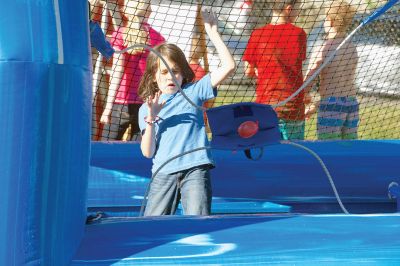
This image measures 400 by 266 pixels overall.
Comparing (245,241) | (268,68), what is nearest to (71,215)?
(245,241)

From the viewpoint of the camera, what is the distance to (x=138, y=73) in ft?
11.4

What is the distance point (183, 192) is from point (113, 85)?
44.0 inches

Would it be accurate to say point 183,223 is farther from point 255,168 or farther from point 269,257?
point 255,168

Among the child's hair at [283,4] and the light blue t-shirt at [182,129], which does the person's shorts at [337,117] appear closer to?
the child's hair at [283,4]

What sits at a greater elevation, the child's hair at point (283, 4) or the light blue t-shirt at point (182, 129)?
the child's hair at point (283, 4)

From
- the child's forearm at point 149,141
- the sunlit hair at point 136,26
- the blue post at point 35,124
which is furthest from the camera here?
the sunlit hair at point 136,26

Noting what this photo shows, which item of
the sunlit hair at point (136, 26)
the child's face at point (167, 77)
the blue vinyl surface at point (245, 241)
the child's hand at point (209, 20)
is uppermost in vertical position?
the sunlit hair at point (136, 26)

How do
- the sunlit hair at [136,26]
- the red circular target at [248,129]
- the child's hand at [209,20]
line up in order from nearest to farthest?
the red circular target at [248,129], the child's hand at [209,20], the sunlit hair at [136,26]

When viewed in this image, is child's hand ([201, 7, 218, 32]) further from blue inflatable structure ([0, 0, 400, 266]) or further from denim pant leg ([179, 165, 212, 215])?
blue inflatable structure ([0, 0, 400, 266])

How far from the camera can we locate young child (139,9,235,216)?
2.42 m

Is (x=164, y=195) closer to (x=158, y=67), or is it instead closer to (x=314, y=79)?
(x=158, y=67)

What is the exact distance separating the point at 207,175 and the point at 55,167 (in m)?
1.24

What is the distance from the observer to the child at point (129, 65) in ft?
11.0

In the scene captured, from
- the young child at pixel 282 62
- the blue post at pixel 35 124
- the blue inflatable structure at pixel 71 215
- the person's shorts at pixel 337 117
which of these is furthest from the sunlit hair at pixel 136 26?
the blue post at pixel 35 124
